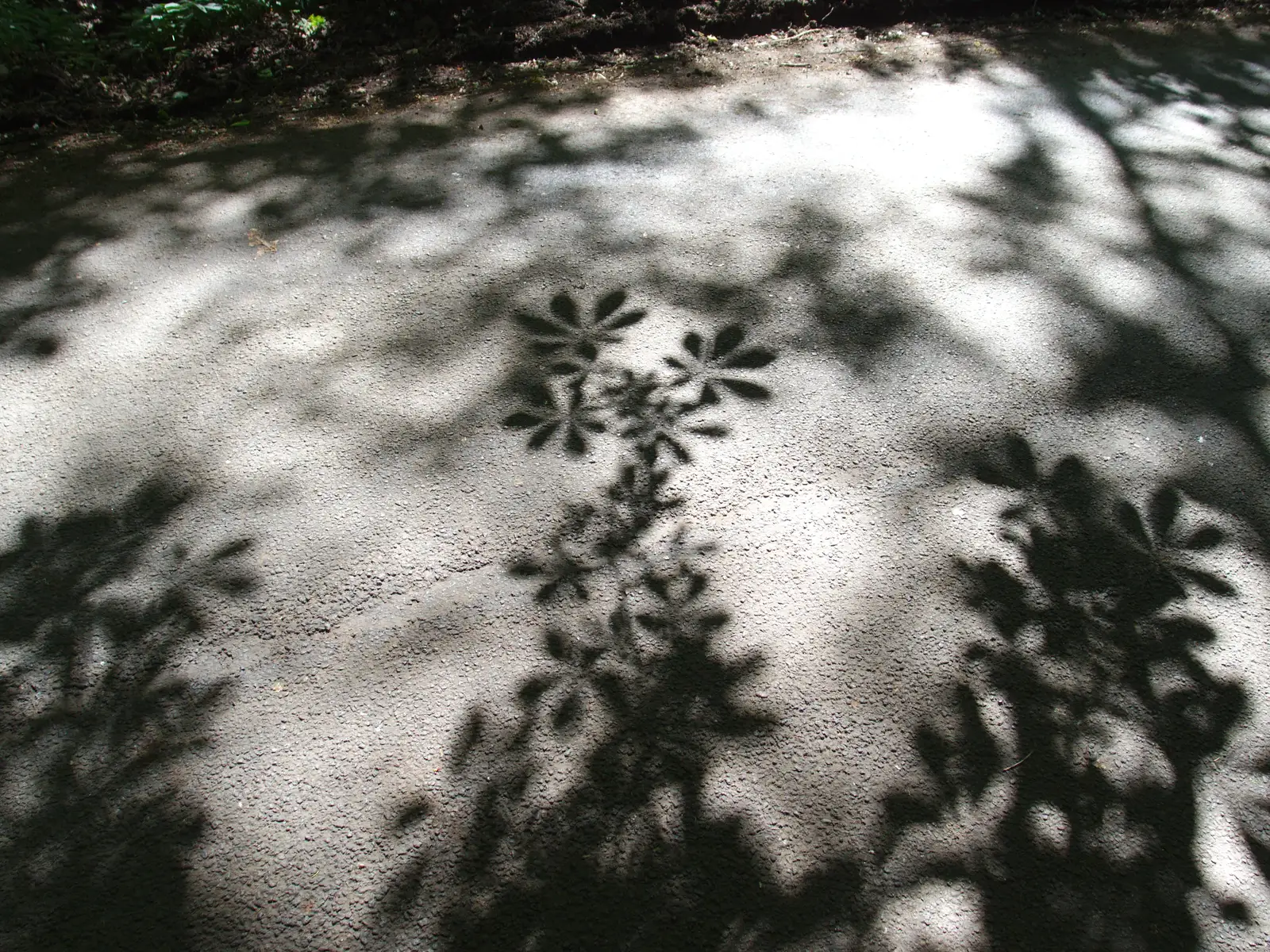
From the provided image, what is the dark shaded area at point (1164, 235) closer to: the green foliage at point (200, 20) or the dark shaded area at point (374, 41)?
the dark shaded area at point (374, 41)

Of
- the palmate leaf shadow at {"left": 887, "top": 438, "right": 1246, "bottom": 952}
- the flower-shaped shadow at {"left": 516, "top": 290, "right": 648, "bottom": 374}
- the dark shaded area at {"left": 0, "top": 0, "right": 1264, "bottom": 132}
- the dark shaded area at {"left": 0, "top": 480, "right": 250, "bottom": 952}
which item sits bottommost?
the dark shaded area at {"left": 0, "top": 480, "right": 250, "bottom": 952}

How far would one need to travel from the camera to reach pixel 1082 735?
3.26 metres

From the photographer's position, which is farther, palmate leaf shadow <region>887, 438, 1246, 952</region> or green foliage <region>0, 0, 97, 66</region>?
green foliage <region>0, 0, 97, 66</region>

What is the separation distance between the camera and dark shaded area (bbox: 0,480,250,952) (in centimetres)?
285

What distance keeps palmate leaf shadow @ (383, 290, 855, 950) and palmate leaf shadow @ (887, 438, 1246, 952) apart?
0.49 metres

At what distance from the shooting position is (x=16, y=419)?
454 cm

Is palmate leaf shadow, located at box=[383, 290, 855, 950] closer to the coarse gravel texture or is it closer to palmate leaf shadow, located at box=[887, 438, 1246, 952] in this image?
the coarse gravel texture

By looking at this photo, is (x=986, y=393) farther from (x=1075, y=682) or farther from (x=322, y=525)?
(x=322, y=525)

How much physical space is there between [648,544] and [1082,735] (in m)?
1.67

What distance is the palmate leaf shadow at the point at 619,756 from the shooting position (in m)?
2.83

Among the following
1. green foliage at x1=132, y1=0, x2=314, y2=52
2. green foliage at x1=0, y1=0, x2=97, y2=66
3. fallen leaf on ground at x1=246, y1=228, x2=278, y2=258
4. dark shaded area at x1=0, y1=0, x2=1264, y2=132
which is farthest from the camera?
green foliage at x1=132, y1=0, x2=314, y2=52

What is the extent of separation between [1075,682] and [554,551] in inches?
76.8

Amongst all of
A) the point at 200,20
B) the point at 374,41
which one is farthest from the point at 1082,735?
the point at 200,20

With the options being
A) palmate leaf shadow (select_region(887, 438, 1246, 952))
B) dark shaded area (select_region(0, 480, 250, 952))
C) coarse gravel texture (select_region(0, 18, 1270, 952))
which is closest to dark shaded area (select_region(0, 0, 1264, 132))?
coarse gravel texture (select_region(0, 18, 1270, 952))
